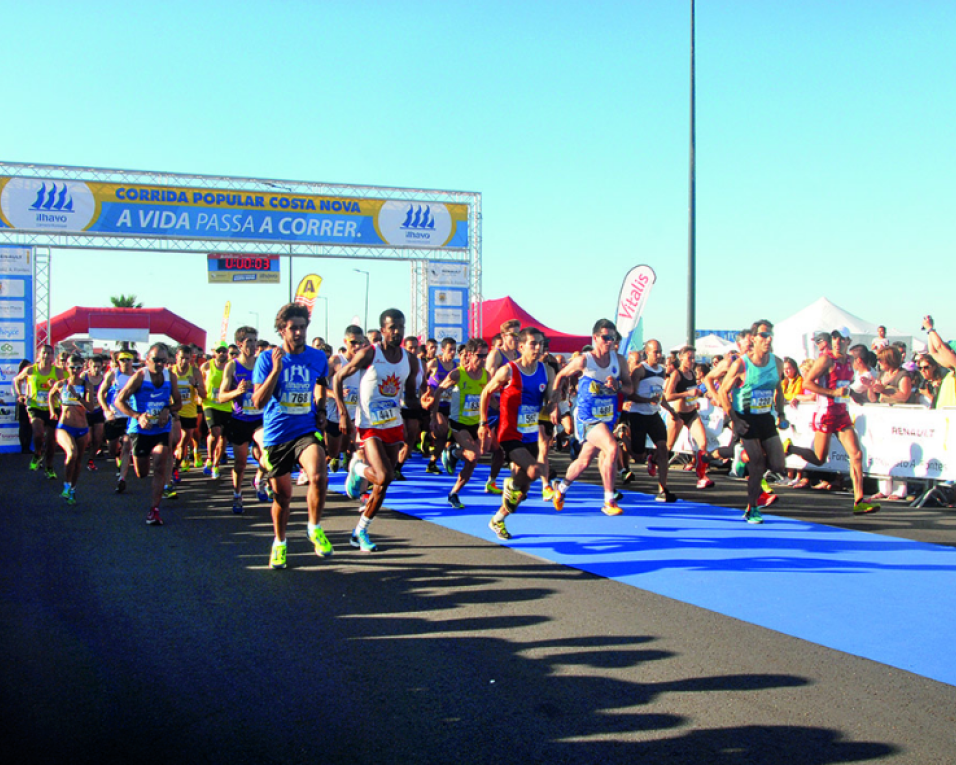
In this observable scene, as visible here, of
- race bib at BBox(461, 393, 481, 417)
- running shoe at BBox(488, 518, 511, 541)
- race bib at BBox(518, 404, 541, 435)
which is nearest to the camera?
running shoe at BBox(488, 518, 511, 541)

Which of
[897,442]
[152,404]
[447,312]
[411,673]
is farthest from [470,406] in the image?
[447,312]

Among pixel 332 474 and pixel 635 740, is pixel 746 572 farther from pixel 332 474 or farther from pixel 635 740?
pixel 332 474

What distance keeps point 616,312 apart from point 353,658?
12312mm

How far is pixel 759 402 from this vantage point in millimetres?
8719

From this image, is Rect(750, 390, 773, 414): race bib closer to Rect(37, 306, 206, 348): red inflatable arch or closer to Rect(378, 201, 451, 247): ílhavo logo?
Rect(378, 201, 451, 247): ílhavo logo

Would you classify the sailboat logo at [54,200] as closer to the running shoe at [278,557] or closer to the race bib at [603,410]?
the race bib at [603,410]

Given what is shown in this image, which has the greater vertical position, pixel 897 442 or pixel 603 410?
pixel 603 410

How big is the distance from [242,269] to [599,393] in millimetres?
18217

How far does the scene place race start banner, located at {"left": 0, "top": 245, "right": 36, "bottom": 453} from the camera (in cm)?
1884

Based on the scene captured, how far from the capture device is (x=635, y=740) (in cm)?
345

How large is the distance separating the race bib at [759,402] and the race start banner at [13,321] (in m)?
16.3

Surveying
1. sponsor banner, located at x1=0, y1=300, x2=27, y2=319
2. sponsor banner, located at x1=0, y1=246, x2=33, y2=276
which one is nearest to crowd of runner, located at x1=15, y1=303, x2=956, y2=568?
sponsor banner, located at x1=0, y1=300, x2=27, y2=319

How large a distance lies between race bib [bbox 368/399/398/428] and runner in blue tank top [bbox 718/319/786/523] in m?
3.34

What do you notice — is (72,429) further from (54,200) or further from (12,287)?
(54,200)
